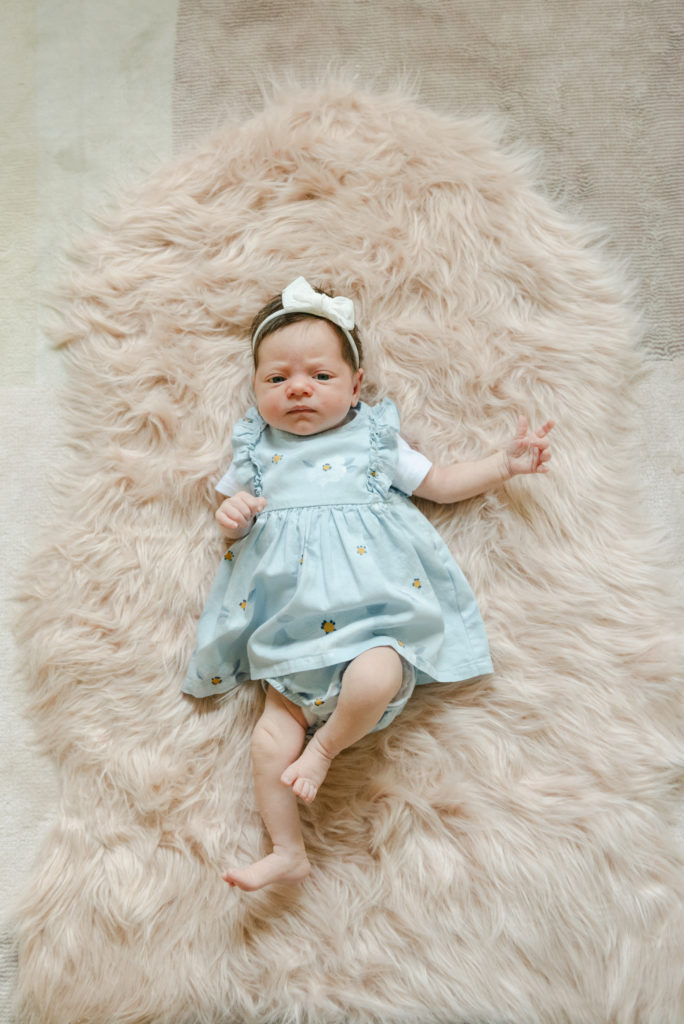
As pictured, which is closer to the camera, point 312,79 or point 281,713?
point 281,713

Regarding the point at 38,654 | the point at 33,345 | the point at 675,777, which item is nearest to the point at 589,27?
the point at 33,345

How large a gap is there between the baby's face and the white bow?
0.7 inches

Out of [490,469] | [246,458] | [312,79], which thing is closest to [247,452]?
[246,458]

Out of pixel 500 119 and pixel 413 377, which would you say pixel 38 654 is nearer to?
pixel 413 377

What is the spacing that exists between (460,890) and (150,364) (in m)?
0.96

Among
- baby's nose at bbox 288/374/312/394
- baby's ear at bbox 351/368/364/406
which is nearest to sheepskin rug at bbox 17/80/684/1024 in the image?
baby's ear at bbox 351/368/364/406

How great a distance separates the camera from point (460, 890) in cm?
112

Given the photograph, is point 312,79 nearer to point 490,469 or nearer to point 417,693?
point 490,469

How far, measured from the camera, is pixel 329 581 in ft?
3.73

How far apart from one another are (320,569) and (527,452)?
1.20ft

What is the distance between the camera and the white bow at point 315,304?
46.3 inches

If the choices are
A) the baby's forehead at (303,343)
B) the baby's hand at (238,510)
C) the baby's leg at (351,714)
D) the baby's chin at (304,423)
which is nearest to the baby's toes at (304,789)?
the baby's leg at (351,714)

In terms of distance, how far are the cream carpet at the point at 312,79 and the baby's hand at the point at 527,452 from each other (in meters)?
0.32

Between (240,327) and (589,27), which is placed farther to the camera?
(589,27)
